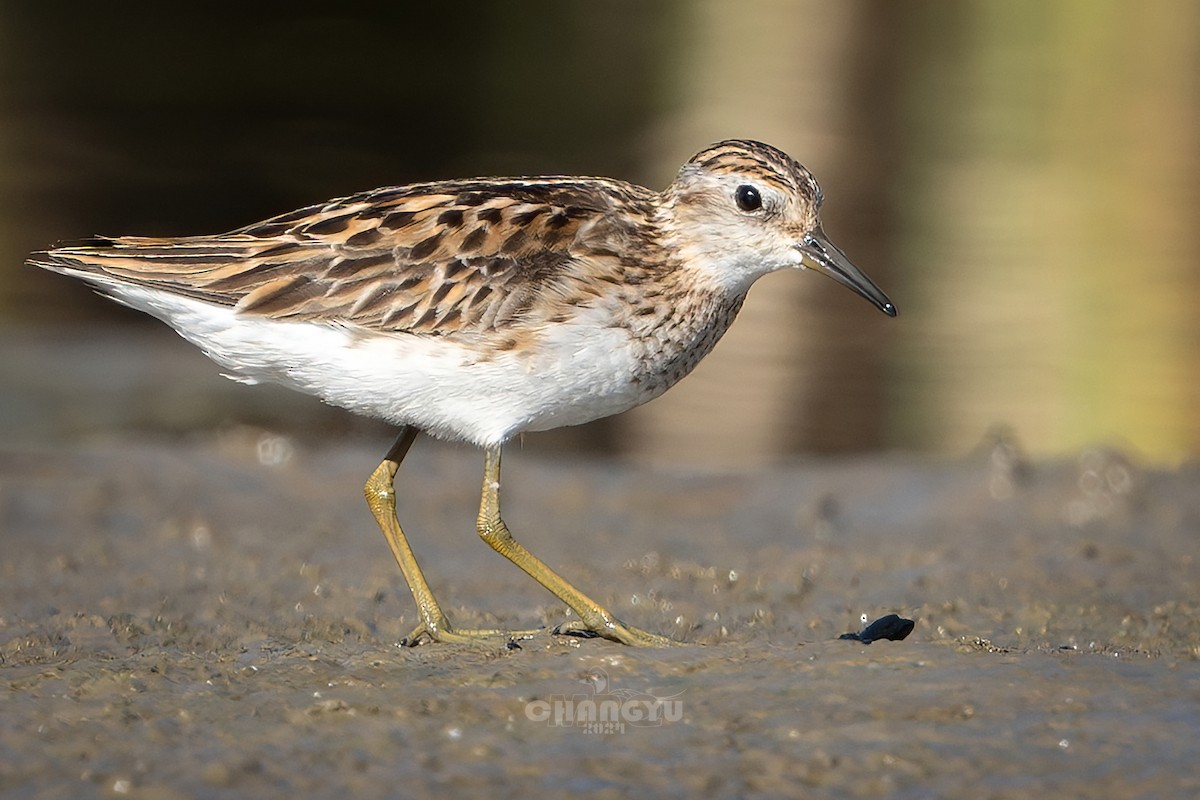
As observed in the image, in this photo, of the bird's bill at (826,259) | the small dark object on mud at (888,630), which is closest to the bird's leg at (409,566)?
the small dark object on mud at (888,630)

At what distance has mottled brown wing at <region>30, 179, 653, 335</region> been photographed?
21.0ft

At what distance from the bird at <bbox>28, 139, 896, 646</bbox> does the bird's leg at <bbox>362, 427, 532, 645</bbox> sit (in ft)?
0.04

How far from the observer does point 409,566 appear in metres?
6.79

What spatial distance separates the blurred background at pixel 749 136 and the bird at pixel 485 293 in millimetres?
4209

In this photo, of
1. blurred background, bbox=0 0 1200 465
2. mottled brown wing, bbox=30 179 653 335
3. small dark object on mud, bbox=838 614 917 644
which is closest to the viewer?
small dark object on mud, bbox=838 614 917 644

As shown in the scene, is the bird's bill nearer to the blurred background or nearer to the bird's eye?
the bird's eye

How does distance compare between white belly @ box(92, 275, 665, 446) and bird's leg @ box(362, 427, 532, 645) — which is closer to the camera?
white belly @ box(92, 275, 665, 446)

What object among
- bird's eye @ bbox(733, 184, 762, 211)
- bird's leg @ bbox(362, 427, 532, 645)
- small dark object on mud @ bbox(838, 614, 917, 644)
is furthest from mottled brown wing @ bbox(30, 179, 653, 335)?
small dark object on mud @ bbox(838, 614, 917, 644)

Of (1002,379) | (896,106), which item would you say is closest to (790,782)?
(1002,379)

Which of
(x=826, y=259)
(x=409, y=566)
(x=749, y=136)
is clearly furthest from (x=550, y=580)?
(x=749, y=136)

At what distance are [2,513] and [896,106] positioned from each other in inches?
635

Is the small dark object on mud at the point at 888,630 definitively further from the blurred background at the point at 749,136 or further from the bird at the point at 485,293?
the blurred background at the point at 749,136

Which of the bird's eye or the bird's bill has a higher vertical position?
the bird's eye

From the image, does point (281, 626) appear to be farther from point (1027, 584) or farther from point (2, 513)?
point (1027, 584)
